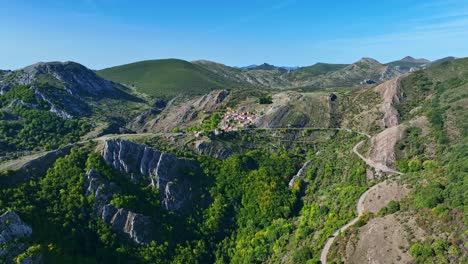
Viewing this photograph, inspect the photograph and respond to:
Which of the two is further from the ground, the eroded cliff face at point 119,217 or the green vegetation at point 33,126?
the green vegetation at point 33,126

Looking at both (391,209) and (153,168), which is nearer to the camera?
(391,209)

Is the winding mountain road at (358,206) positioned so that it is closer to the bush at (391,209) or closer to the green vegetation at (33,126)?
the bush at (391,209)


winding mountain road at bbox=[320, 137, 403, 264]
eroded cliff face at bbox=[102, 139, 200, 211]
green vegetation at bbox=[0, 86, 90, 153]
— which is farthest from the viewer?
green vegetation at bbox=[0, 86, 90, 153]

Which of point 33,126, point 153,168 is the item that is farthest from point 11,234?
point 33,126

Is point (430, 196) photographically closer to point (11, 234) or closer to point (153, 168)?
point (153, 168)

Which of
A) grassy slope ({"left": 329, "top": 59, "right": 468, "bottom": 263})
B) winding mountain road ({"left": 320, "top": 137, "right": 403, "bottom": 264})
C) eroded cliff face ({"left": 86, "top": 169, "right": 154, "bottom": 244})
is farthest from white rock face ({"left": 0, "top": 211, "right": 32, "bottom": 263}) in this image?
grassy slope ({"left": 329, "top": 59, "right": 468, "bottom": 263})

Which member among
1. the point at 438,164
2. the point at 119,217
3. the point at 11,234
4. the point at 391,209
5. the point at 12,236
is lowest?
the point at 119,217

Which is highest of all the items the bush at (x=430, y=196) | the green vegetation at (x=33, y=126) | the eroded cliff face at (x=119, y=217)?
the green vegetation at (x=33, y=126)

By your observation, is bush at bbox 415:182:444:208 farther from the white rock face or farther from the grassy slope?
the white rock face

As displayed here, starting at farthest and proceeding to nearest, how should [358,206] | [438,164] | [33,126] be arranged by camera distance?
[33,126] < [438,164] < [358,206]

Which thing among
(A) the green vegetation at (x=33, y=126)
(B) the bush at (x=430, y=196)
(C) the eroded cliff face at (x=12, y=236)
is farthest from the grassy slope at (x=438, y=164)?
(A) the green vegetation at (x=33, y=126)
